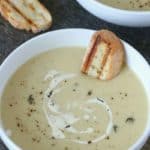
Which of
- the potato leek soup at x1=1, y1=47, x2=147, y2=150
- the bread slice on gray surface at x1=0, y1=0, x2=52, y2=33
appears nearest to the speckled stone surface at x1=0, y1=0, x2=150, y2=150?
the bread slice on gray surface at x1=0, y1=0, x2=52, y2=33

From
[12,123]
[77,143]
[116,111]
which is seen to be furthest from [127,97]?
[12,123]

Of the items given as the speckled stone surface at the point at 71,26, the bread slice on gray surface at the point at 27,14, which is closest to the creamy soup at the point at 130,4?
the speckled stone surface at the point at 71,26

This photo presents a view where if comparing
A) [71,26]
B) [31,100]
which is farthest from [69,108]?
[71,26]

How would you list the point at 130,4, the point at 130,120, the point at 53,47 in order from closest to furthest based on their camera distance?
the point at 130,120 → the point at 53,47 → the point at 130,4

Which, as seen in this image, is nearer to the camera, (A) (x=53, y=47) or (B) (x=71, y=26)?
(A) (x=53, y=47)

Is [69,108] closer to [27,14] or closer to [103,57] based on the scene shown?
[103,57]

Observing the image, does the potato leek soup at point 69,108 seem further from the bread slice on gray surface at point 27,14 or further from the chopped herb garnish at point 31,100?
the bread slice on gray surface at point 27,14
